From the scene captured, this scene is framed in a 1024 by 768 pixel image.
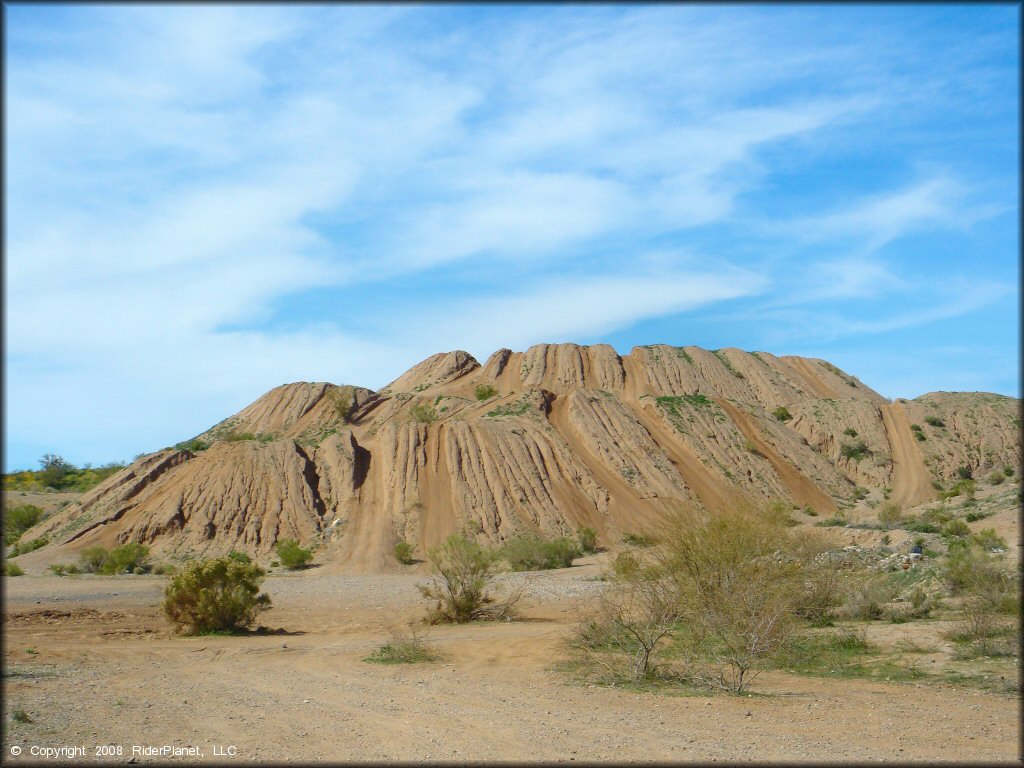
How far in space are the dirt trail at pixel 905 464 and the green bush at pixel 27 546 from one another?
54401 millimetres

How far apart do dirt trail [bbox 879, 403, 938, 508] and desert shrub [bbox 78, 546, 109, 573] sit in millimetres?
50615

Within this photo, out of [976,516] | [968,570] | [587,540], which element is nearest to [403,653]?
[968,570]

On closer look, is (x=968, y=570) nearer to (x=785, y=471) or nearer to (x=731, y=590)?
(x=731, y=590)

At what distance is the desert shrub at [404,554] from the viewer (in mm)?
43156

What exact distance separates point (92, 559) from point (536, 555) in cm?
2144

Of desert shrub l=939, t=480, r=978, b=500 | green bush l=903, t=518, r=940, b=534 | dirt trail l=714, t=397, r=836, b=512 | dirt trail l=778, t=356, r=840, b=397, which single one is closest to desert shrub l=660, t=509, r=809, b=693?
green bush l=903, t=518, r=940, b=534

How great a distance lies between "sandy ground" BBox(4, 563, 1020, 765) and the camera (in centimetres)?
1042

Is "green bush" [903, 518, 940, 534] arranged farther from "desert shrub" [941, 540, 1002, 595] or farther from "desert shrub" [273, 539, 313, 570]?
"desert shrub" [273, 539, 313, 570]

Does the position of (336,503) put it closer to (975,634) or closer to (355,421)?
(355,421)

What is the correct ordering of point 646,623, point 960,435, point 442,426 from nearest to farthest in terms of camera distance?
1. point 646,623
2. point 442,426
3. point 960,435

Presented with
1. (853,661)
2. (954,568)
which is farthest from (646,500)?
(853,661)

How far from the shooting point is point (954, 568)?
19875mm

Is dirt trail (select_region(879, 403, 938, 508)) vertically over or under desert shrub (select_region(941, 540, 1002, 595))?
over

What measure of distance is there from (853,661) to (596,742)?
7.82 metres
